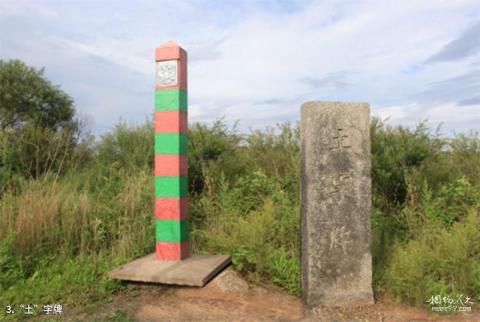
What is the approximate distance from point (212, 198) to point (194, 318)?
248 centimetres

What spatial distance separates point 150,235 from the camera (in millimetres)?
4379

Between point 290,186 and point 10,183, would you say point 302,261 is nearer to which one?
point 290,186

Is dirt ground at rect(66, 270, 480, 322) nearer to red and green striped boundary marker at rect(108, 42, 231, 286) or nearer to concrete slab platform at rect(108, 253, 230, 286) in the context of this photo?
concrete slab platform at rect(108, 253, 230, 286)

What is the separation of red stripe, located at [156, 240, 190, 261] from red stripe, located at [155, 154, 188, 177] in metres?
0.77

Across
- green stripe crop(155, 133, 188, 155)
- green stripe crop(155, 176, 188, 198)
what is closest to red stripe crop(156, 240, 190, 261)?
green stripe crop(155, 176, 188, 198)

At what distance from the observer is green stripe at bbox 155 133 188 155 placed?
3.74 meters

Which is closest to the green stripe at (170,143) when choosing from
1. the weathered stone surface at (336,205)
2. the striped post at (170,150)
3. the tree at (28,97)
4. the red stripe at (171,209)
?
the striped post at (170,150)

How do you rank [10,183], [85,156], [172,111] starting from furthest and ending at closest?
[85,156] < [10,183] < [172,111]

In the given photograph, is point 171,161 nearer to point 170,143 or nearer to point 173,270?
point 170,143

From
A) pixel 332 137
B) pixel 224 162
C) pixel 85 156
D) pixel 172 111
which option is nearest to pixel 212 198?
pixel 224 162

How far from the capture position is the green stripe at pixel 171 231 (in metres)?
3.76

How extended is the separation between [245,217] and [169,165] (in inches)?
57.7

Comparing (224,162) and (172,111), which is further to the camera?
(224,162)

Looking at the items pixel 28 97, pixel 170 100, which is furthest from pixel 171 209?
pixel 28 97
